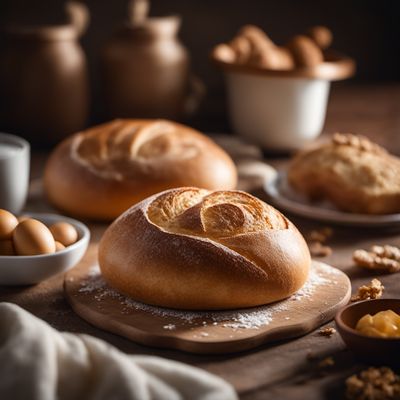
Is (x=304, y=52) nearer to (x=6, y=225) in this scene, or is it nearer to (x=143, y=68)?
(x=143, y=68)

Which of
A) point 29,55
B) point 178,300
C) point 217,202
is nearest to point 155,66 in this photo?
point 29,55

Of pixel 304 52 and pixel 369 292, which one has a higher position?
pixel 304 52

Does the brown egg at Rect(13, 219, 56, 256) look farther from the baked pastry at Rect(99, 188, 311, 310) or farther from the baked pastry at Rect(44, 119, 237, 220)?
the baked pastry at Rect(44, 119, 237, 220)

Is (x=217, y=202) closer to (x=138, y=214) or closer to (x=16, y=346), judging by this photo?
(x=138, y=214)

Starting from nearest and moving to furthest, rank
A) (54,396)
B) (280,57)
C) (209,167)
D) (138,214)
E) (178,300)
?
(54,396)
(178,300)
(138,214)
(209,167)
(280,57)

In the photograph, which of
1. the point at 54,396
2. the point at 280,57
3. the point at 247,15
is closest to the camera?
the point at 54,396

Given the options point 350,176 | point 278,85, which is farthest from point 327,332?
point 278,85

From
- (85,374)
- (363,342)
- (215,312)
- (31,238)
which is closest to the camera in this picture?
(85,374)
